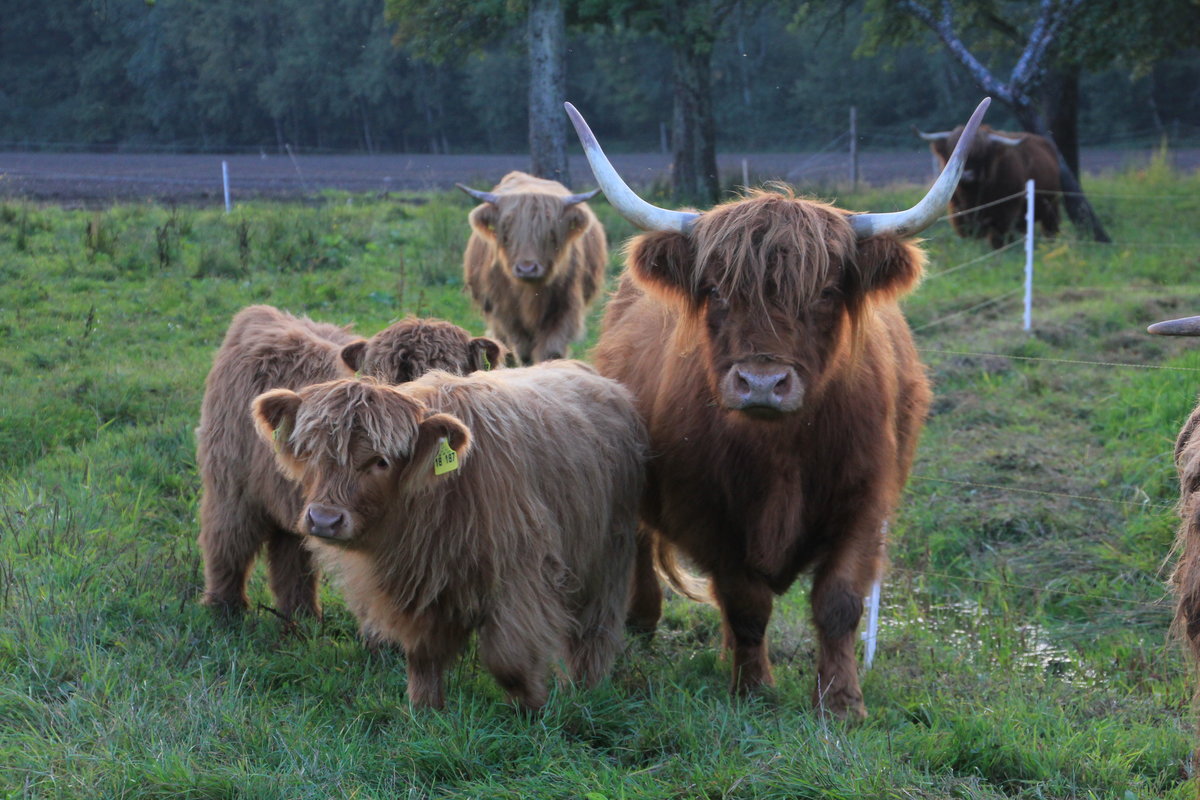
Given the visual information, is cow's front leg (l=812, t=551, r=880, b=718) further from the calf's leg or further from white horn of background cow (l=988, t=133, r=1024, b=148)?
white horn of background cow (l=988, t=133, r=1024, b=148)

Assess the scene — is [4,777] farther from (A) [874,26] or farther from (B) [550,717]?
(A) [874,26]

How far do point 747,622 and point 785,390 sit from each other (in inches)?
39.6

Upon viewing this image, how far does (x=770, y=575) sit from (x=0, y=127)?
25.4 metres

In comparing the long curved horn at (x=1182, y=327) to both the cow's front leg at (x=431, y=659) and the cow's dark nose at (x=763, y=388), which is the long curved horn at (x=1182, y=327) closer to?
the cow's dark nose at (x=763, y=388)

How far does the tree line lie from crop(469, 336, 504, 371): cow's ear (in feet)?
40.8

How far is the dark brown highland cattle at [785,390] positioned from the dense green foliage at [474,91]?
77.8 ft

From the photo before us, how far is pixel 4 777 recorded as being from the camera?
9.96 ft

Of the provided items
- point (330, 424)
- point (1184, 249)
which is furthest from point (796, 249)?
point (1184, 249)

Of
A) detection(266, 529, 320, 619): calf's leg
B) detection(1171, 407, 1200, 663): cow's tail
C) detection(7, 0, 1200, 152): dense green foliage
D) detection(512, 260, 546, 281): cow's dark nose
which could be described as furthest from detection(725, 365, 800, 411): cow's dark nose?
detection(7, 0, 1200, 152): dense green foliage

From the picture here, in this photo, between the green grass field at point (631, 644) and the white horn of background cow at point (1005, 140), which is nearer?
the green grass field at point (631, 644)

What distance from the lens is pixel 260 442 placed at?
4375 mm

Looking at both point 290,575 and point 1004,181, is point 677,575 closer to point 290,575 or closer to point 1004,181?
point 290,575

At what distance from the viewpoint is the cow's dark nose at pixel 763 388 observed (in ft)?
11.4

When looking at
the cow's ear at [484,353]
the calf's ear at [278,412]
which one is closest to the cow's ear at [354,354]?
the cow's ear at [484,353]
